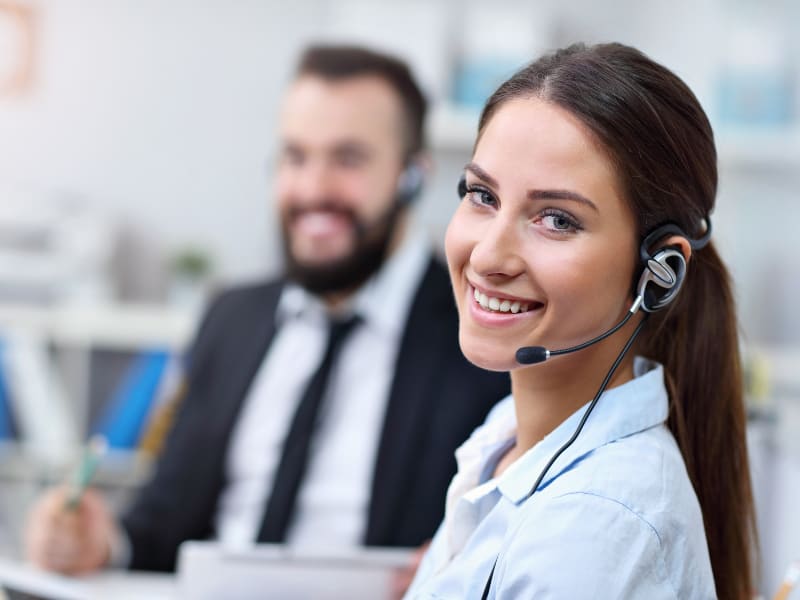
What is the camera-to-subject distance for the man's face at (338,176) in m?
1.75

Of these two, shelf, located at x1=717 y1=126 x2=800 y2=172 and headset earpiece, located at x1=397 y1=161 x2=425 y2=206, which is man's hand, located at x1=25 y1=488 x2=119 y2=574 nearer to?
headset earpiece, located at x1=397 y1=161 x2=425 y2=206

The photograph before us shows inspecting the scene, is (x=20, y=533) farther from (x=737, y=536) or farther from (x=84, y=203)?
(x=737, y=536)

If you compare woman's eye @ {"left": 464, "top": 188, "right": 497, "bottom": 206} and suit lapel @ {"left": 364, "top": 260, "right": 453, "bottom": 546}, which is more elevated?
woman's eye @ {"left": 464, "top": 188, "right": 497, "bottom": 206}

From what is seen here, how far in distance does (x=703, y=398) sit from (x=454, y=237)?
0.27 meters

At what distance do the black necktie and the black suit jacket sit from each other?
0.32 ft

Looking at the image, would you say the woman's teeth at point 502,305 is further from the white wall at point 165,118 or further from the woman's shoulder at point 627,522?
the white wall at point 165,118

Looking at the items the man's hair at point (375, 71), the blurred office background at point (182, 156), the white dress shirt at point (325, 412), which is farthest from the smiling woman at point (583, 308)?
the blurred office background at point (182, 156)

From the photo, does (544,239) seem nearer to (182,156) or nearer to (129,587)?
(129,587)

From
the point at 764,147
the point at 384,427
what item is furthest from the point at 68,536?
the point at 764,147

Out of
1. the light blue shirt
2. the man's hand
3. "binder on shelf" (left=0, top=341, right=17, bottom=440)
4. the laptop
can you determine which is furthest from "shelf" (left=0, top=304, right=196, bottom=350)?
the light blue shirt

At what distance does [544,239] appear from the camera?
0.70 m

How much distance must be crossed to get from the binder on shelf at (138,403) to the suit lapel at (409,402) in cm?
143

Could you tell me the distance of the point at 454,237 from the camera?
76cm

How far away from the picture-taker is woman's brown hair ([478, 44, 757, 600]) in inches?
Result: 27.2
